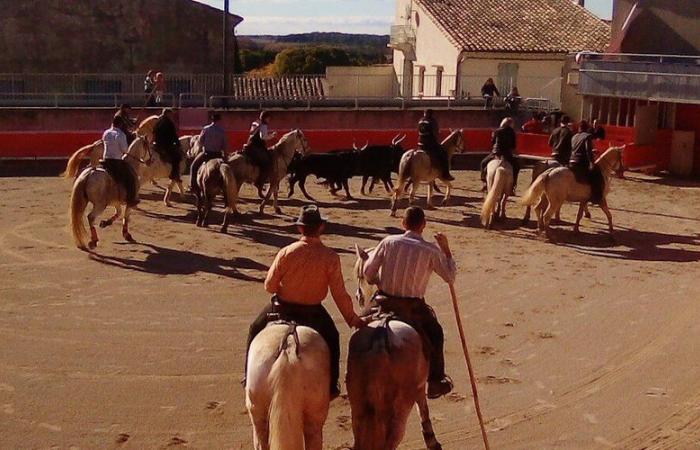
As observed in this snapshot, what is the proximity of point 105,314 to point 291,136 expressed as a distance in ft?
27.1

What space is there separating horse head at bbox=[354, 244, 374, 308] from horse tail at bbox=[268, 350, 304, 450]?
1547mm

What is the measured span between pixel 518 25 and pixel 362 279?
110 feet

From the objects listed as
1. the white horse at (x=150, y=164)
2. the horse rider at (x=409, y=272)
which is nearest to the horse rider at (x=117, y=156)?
the white horse at (x=150, y=164)

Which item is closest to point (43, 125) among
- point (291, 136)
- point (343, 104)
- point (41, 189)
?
point (41, 189)

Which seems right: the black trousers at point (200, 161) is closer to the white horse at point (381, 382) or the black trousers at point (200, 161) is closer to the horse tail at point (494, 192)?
the horse tail at point (494, 192)

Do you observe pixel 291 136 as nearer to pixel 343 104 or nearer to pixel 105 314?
pixel 105 314

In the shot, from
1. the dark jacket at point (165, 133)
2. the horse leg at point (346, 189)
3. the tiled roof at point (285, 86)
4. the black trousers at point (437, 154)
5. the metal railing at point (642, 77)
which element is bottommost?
the horse leg at point (346, 189)

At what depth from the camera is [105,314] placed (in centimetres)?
1125

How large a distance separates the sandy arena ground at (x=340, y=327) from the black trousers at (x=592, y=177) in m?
0.89

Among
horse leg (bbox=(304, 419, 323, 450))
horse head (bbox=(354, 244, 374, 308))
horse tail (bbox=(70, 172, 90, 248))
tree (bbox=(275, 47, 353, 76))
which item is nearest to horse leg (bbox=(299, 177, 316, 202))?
horse tail (bbox=(70, 172, 90, 248))

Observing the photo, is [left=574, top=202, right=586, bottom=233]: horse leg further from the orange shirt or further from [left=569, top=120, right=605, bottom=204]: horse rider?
the orange shirt

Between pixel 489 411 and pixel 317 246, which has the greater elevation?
pixel 317 246

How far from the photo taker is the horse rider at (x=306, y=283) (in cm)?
A: 672

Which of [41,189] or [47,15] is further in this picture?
[47,15]
